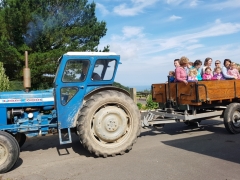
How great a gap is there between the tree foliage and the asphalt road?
20.6 feet

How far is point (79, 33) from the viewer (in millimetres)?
13812

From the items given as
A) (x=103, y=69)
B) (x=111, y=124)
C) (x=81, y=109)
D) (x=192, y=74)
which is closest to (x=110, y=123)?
(x=111, y=124)

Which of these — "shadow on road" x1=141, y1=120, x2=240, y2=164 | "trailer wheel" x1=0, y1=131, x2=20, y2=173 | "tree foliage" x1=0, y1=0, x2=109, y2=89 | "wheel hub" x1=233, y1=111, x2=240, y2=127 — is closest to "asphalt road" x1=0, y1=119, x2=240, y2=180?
"shadow on road" x1=141, y1=120, x2=240, y2=164

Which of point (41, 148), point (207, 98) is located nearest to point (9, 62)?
point (41, 148)

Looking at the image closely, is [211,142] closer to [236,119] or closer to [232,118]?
[232,118]

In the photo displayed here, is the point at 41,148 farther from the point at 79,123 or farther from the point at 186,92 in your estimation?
the point at 186,92

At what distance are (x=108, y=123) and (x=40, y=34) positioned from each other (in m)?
8.60

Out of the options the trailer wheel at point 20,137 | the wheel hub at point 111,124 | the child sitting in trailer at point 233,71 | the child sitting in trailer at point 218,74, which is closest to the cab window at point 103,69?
the wheel hub at point 111,124

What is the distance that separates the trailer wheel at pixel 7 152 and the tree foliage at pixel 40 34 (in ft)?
26.2

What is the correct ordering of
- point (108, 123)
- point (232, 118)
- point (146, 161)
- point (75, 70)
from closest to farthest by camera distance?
point (146, 161) < point (108, 123) < point (75, 70) < point (232, 118)

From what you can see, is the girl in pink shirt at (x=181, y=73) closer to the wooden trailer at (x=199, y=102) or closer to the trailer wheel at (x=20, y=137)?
the wooden trailer at (x=199, y=102)

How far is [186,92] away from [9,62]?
363 inches

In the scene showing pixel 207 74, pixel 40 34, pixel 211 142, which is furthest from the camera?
pixel 40 34

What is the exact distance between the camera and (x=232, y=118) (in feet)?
23.1
